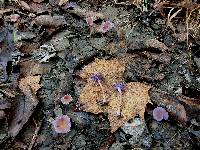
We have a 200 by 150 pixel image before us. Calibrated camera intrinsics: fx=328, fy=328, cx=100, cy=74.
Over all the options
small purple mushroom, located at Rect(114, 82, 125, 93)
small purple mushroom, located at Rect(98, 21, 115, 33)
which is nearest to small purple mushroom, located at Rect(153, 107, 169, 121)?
small purple mushroom, located at Rect(114, 82, 125, 93)

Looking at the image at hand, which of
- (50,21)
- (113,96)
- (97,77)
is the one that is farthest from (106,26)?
(113,96)

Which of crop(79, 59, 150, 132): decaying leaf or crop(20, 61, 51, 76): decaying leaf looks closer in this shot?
crop(79, 59, 150, 132): decaying leaf

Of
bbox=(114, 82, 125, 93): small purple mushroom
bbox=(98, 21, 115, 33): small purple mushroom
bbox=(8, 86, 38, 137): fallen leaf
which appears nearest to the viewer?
bbox=(8, 86, 38, 137): fallen leaf

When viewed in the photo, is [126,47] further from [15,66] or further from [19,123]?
[19,123]

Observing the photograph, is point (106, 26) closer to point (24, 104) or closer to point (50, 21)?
point (50, 21)

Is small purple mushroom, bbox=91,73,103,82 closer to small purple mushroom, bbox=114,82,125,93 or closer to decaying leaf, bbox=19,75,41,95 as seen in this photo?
small purple mushroom, bbox=114,82,125,93

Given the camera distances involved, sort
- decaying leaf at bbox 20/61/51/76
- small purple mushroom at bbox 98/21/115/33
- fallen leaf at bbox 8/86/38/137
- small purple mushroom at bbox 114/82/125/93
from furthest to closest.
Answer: small purple mushroom at bbox 98/21/115/33
decaying leaf at bbox 20/61/51/76
small purple mushroom at bbox 114/82/125/93
fallen leaf at bbox 8/86/38/137
